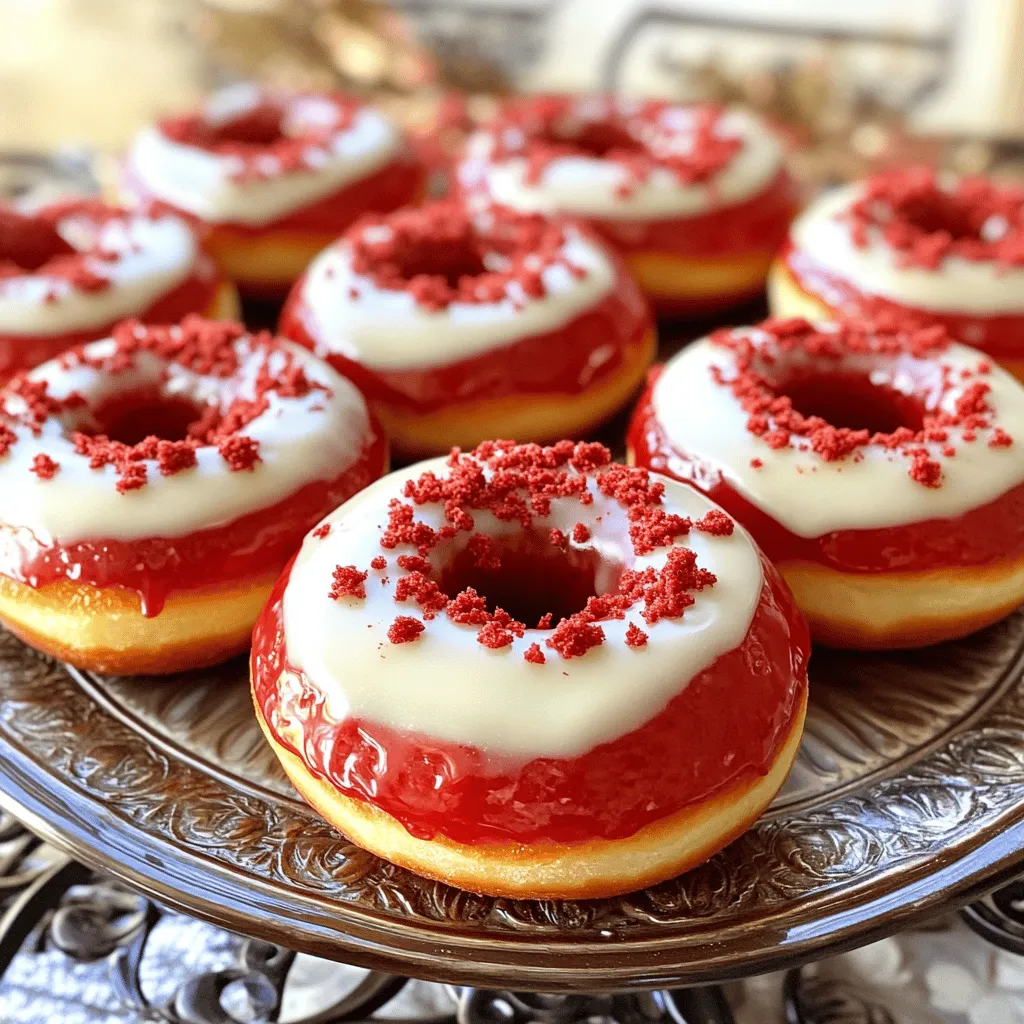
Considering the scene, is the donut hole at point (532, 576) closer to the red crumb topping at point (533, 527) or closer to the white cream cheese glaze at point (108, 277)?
the red crumb topping at point (533, 527)

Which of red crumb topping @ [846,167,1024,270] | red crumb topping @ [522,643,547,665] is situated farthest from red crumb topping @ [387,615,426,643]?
red crumb topping @ [846,167,1024,270]

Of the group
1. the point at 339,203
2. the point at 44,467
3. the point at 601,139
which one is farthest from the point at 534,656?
the point at 601,139

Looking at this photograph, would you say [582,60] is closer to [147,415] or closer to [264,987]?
[147,415]

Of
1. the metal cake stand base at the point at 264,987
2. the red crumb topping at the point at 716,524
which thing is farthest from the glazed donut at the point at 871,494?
the metal cake stand base at the point at 264,987

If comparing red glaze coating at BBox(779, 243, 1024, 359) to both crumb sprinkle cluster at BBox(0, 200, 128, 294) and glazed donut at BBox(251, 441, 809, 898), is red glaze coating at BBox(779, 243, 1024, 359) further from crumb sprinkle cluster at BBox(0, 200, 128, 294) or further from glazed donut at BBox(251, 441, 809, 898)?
crumb sprinkle cluster at BBox(0, 200, 128, 294)

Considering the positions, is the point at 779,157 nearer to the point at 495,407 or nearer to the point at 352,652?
the point at 495,407
